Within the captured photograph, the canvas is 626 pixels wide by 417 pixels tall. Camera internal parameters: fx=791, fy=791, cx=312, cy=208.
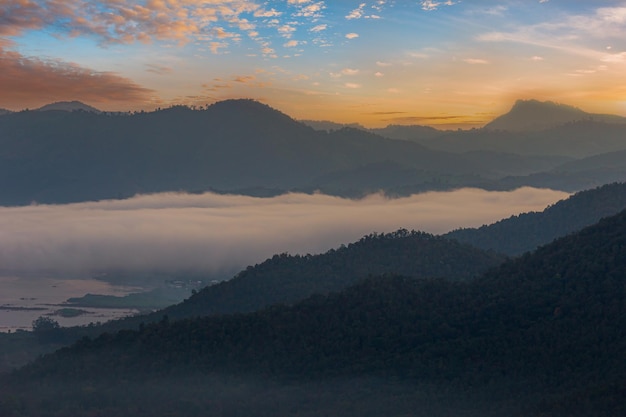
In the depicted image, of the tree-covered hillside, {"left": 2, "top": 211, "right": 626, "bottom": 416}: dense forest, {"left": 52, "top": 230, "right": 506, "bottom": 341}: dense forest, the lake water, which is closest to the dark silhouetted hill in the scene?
{"left": 52, "top": 230, "right": 506, "bottom": 341}: dense forest

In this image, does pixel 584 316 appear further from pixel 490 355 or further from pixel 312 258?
pixel 312 258

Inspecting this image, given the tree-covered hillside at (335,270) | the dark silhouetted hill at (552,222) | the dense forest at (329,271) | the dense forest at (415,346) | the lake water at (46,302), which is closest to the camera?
the dense forest at (415,346)

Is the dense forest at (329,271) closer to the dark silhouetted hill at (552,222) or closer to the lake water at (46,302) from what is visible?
the dark silhouetted hill at (552,222)

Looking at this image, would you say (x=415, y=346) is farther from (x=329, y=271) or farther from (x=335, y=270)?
(x=335, y=270)

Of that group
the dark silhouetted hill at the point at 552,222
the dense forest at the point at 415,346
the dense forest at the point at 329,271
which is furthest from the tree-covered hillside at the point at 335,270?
the dark silhouetted hill at the point at 552,222

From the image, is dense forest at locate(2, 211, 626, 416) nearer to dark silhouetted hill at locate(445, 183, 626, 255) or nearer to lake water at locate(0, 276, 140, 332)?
dark silhouetted hill at locate(445, 183, 626, 255)

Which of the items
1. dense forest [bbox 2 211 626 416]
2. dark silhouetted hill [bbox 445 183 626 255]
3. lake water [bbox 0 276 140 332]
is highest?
dark silhouetted hill [bbox 445 183 626 255]

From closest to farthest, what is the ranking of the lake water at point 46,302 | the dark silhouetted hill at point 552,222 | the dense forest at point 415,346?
the dense forest at point 415,346 < the dark silhouetted hill at point 552,222 < the lake water at point 46,302
